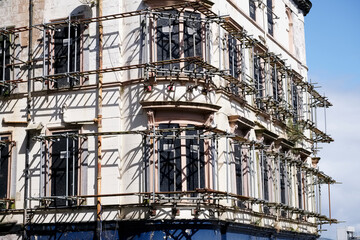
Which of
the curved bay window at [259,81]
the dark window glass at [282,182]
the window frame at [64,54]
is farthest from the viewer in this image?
the dark window glass at [282,182]

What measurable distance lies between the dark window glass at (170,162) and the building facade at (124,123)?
1.4 inches

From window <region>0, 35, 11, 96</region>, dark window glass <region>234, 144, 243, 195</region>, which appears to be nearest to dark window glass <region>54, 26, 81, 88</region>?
window <region>0, 35, 11, 96</region>

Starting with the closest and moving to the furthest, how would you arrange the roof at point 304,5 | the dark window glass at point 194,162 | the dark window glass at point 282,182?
1. the dark window glass at point 194,162
2. the dark window glass at point 282,182
3. the roof at point 304,5

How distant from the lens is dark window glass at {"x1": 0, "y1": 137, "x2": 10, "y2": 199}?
2873 centimetres

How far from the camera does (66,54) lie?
94.9 feet

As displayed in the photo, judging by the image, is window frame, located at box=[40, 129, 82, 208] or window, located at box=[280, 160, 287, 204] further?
window, located at box=[280, 160, 287, 204]

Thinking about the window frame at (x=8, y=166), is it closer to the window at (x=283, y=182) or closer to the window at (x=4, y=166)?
the window at (x=4, y=166)

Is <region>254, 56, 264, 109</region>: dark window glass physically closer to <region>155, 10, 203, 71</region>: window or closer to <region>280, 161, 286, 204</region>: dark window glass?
<region>280, 161, 286, 204</region>: dark window glass

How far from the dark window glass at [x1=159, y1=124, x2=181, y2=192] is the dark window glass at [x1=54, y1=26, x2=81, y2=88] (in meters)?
4.20

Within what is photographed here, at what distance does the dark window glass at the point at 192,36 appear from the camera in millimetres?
27938

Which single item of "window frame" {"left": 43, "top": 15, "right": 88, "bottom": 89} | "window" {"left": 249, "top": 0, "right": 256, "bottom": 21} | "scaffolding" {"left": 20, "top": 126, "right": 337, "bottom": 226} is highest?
"window" {"left": 249, "top": 0, "right": 256, "bottom": 21}

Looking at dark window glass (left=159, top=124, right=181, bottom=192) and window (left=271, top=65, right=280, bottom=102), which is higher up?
window (left=271, top=65, right=280, bottom=102)

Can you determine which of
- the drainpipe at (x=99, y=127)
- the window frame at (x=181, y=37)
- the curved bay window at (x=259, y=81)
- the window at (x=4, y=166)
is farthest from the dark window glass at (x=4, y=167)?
the curved bay window at (x=259, y=81)

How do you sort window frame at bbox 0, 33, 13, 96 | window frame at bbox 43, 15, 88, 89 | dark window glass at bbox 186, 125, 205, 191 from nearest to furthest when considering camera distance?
1. dark window glass at bbox 186, 125, 205, 191
2. window frame at bbox 43, 15, 88, 89
3. window frame at bbox 0, 33, 13, 96
